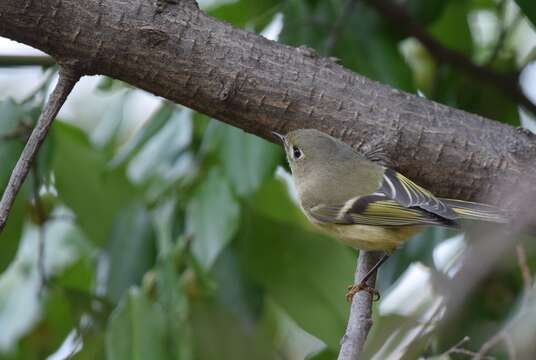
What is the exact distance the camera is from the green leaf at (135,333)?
2074 millimetres

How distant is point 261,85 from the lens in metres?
1.96

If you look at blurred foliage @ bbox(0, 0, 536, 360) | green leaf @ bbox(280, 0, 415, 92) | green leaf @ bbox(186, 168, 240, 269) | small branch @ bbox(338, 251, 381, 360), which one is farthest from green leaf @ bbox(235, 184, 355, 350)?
green leaf @ bbox(280, 0, 415, 92)

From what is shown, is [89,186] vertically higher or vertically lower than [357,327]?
higher

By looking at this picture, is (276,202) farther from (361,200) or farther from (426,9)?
(426,9)

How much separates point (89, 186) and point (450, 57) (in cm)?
131

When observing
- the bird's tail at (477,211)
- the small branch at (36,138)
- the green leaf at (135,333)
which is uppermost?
the bird's tail at (477,211)

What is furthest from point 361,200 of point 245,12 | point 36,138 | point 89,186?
point 36,138

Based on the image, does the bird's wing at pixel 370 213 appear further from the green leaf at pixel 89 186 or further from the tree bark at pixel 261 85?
the green leaf at pixel 89 186

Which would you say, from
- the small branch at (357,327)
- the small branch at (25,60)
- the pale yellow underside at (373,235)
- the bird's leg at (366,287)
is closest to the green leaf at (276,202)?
the pale yellow underside at (373,235)

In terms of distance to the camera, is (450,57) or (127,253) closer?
(127,253)

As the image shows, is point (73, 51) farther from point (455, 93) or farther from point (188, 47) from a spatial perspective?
point (455, 93)

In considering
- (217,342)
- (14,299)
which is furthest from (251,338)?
(14,299)

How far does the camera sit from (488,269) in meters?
1.00

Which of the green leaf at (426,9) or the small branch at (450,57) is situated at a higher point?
the green leaf at (426,9)
